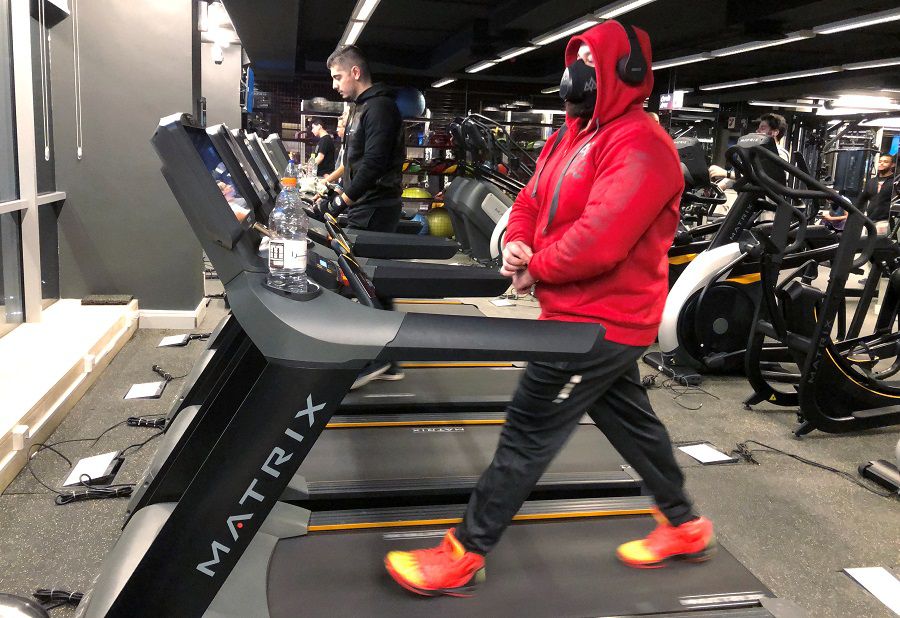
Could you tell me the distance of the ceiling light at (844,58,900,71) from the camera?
11305 mm

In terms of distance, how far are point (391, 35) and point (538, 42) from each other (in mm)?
3249

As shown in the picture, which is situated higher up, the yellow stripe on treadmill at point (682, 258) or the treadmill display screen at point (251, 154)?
the treadmill display screen at point (251, 154)

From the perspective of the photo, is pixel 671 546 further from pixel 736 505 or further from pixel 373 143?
pixel 373 143

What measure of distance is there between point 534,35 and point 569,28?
1.21 meters

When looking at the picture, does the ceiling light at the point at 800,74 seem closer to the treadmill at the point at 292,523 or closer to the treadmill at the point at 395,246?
the treadmill at the point at 395,246

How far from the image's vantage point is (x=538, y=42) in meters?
10.7

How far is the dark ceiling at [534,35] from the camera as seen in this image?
29.5 ft

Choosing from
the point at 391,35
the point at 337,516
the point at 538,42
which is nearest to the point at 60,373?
the point at 337,516

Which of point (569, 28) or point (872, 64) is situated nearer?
point (569, 28)

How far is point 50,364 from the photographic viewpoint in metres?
3.48

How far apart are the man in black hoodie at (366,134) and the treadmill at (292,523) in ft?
8.19

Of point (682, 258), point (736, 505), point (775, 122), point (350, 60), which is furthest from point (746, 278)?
point (350, 60)

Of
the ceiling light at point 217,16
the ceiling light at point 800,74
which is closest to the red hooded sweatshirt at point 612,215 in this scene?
the ceiling light at point 217,16

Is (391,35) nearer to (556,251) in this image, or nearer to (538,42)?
(538,42)
